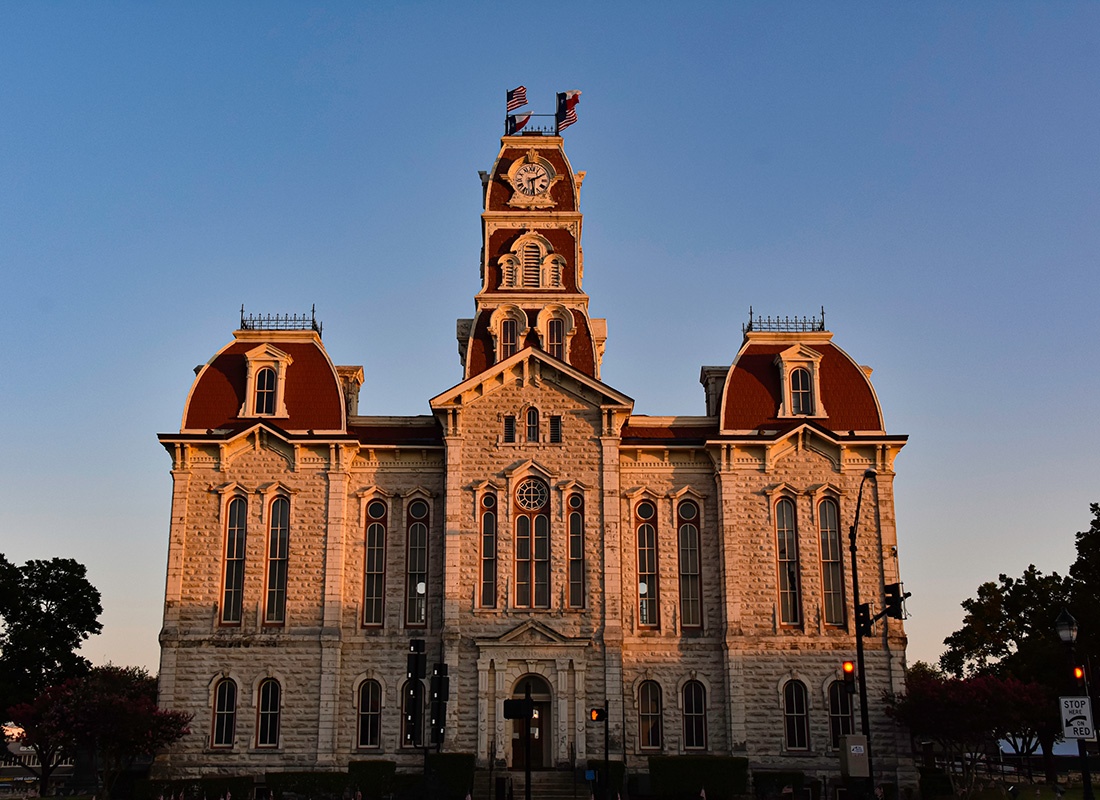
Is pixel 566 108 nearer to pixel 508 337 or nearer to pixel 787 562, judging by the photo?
pixel 508 337

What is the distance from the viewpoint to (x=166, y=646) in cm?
4478

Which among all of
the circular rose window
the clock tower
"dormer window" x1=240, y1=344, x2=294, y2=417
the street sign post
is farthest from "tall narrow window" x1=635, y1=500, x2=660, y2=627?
the street sign post

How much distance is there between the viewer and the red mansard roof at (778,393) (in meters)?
47.9

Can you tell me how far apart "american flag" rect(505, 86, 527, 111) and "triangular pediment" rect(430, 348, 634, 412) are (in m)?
14.2

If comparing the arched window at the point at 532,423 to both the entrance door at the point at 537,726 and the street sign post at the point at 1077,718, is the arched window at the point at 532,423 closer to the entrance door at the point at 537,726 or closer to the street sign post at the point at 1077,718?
the entrance door at the point at 537,726

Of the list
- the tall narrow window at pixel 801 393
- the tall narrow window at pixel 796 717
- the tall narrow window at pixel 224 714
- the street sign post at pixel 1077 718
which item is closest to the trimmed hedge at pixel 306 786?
the tall narrow window at pixel 224 714

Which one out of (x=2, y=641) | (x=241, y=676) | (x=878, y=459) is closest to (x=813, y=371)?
(x=878, y=459)

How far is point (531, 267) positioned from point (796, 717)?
22123 millimetres

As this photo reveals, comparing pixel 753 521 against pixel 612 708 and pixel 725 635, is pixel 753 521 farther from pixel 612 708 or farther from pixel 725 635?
pixel 612 708

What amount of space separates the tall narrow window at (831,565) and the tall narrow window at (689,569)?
16.4 ft

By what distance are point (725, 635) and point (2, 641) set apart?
34575 millimetres

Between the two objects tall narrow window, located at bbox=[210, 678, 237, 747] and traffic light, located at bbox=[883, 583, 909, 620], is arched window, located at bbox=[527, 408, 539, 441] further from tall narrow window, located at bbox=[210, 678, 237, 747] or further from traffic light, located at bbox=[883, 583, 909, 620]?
traffic light, located at bbox=[883, 583, 909, 620]

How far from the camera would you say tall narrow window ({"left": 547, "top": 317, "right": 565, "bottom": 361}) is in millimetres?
49688

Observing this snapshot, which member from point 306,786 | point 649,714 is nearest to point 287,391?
point 306,786
